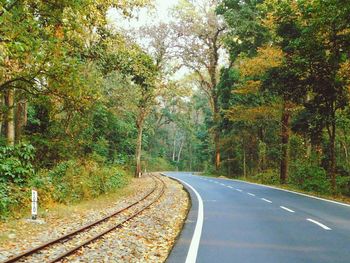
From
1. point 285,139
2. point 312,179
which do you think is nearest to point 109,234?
point 312,179

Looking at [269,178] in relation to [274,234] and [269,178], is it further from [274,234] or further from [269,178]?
[274,234]

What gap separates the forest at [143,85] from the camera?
14.3 m

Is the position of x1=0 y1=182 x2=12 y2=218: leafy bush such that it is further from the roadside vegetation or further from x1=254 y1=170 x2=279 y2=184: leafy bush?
x1=254 y1=170 x2=279 y2=184: leafy bush

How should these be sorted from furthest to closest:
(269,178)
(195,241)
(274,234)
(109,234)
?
(269,178) < (109,234) < (274,234) < (195,241)

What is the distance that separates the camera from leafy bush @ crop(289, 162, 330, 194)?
2530 centimetres

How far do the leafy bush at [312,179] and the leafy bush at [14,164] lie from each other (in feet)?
56.3

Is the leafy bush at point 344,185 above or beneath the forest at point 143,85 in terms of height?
beneath

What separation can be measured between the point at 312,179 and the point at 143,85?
1242 cm

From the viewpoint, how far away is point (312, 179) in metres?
26.5

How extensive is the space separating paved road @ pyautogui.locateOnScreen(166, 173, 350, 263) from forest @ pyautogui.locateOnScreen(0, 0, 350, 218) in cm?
611

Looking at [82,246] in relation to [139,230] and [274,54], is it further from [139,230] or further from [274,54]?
[274,54]

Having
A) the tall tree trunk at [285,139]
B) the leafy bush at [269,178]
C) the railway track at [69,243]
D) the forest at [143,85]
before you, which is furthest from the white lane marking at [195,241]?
the leafy bush at [269,178]

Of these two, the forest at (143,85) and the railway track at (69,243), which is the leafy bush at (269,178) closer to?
the forest at (143,85)

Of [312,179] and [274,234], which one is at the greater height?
[312,179]
